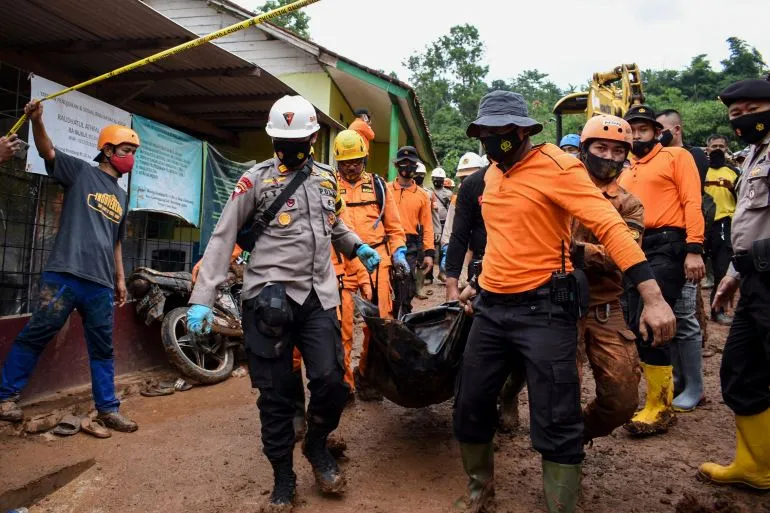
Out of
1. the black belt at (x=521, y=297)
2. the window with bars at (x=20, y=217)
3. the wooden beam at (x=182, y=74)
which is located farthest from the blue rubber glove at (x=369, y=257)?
the wooden beam at (x=182, y=74)

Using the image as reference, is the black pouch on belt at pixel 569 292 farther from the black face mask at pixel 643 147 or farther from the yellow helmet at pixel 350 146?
the yellow helmet at pixel 350 146

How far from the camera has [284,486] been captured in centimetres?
321

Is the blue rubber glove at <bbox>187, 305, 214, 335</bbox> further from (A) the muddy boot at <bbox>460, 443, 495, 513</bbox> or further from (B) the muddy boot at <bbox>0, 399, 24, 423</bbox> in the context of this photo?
(B) the muddy boot at <bbox>0, 399, 24, 423</bbox>

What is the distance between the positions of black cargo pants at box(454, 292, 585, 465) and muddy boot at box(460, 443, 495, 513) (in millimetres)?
76

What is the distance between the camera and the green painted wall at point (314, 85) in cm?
1156

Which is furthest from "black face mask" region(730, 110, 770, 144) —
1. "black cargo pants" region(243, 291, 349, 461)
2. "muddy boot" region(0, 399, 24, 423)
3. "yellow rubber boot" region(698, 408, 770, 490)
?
"muddy boot" region(0, 399, 24, 423)

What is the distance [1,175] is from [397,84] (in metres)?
7.29

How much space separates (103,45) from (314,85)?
6247 mm

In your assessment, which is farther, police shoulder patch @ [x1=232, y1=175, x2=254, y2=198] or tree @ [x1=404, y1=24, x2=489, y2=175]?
tree @ [x1=404, y1=24, x2=489, y2=175]

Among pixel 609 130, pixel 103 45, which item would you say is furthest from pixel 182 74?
pixel 609 130

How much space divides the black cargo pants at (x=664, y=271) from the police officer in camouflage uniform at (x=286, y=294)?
92.2 inches

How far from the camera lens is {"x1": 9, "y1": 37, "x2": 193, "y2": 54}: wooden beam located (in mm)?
5586

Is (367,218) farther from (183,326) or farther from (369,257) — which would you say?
(183,326)

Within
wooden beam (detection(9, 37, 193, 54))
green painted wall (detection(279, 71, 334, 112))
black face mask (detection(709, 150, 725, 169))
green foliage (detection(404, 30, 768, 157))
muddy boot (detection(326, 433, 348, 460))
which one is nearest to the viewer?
muddy boot (detection(326, 433, 348, 460))
